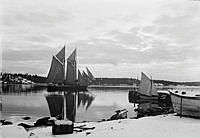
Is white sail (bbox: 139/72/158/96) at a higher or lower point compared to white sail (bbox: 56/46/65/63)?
lower

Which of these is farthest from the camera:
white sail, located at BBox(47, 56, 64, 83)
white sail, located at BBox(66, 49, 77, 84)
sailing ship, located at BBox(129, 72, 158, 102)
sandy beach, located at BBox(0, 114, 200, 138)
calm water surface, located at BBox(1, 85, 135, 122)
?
white sail, located at BBox(66, 49, 77, 84)

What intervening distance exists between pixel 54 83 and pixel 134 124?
5887 centimetres

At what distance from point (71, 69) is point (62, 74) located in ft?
9.84

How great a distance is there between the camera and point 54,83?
70.1 metres

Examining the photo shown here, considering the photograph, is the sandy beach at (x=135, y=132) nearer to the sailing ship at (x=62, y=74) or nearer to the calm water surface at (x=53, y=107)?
the calm water surface at (x=53, y=107)

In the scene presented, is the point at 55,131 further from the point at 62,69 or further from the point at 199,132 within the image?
the point at 62,69

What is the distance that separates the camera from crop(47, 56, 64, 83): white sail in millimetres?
67312

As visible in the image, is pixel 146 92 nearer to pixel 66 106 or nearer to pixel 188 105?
pixel 66 106

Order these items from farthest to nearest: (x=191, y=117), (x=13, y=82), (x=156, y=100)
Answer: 1. (x=13, y=82)
2. (x=156, y=100)
3. (x=191, y=117)

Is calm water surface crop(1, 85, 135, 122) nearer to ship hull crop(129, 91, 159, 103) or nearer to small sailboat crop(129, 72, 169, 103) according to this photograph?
ship hull crop(129, 91, 159, 103)

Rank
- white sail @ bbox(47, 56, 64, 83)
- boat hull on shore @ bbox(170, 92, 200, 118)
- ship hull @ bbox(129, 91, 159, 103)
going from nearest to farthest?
boat hull on shore @ bbox(170, 92, 200, 118)
ship hull @ bbox(129, 91, 159, 103)
white sail @ bbox(47, 56, 64, 83)

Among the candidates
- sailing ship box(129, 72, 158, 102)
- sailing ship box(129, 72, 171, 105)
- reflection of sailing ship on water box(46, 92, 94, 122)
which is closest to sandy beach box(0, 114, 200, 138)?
reflection of sailing ship on water box(46, 92, 94, 122)

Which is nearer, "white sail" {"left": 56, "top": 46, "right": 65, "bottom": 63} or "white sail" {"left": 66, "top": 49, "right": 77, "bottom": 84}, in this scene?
"white sail" {"left": 56, "top": 46, "right": 65, "bottom": 63}

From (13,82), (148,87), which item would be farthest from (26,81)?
(148,87)
